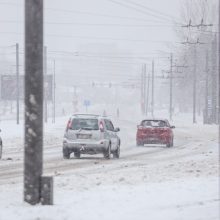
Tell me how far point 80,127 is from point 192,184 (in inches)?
528

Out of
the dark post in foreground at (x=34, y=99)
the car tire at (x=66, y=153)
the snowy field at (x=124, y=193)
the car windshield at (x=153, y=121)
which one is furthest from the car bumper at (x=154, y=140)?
the dark post in foreground at (x=34, y=99)

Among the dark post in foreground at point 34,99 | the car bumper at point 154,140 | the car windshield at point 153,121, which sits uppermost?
the dark post in foreground at point 34,99

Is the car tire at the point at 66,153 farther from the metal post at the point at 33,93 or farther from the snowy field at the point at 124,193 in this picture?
the metal post at the point at 33,93

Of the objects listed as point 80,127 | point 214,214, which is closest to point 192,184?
point 214,214

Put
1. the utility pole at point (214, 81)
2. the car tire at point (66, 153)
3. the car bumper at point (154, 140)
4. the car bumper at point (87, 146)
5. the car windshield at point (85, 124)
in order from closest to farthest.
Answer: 1. the car bumper at point (87, 146)
2. the car tire at point (66, 153)
3. the car windshield at point (85, 124)
4. the car bumper at point (154, 140)
5. the utility pole at point (214, 81)

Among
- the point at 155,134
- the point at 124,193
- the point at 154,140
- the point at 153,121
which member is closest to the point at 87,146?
the point at 155,134

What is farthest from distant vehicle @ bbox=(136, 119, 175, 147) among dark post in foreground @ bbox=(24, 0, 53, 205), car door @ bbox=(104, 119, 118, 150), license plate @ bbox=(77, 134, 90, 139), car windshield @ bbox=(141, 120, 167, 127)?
dark post in foreground @ bbox=(24, 0, 53, 205)

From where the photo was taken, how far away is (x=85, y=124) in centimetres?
3152

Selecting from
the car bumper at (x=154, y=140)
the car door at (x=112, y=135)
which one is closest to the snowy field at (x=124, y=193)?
the car door at (x=112, y=135)

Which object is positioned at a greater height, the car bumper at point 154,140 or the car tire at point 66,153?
the car tire at point 66,153

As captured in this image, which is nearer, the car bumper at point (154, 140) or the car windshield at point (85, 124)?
the car windshield at point (85, 124)

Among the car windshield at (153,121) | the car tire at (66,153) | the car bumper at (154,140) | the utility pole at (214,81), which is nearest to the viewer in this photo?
the car tire at (66,153)

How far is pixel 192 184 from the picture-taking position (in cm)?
1833

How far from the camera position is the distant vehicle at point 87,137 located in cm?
3100
